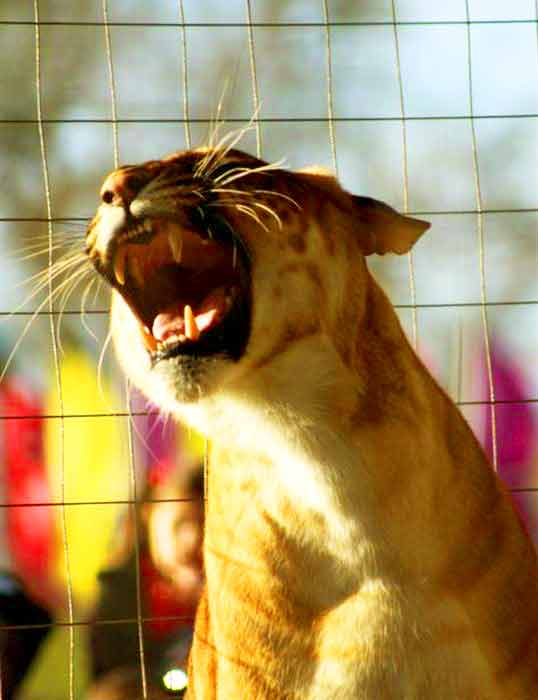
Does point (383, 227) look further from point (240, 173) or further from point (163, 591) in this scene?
point (163, 591)

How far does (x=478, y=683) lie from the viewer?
2.64 metres

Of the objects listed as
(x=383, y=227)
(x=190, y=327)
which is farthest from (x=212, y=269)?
(x=383, y=227)

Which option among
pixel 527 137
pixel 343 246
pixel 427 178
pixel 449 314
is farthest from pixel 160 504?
pixel 343 246

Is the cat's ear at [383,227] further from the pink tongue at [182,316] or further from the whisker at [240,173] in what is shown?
the pink tongue at [182,316]

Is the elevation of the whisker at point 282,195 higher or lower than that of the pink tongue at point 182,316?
higher

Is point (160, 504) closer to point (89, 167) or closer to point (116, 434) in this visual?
point (116, 434)

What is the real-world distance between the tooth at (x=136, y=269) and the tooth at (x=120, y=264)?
2 cm

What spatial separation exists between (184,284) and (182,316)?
3.1 inches

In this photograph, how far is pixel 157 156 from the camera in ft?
16.2

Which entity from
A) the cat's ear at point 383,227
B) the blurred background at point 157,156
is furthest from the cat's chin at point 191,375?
the blurred background at point 157,156

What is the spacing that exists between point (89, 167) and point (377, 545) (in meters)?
3.21

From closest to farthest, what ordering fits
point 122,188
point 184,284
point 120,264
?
1. point 122,188
2. point 120,264
3. point 184,284

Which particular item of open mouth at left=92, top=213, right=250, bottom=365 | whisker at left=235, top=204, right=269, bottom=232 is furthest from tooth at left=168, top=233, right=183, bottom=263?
whisker at left=235, top=204, right=269, bottom=232

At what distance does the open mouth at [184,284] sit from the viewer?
8.34 ft
